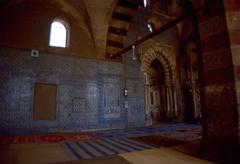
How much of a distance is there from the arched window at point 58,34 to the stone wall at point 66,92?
26.3 inches

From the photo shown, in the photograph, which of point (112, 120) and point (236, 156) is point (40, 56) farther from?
point (236, 156)

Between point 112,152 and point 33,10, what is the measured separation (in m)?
6.58

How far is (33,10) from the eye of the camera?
6758 mm

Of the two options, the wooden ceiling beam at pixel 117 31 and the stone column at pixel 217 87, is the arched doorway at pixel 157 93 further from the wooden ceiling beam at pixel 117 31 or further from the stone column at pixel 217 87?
the stone column at pixel 217 87

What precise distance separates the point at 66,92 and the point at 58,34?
2613 millimetres

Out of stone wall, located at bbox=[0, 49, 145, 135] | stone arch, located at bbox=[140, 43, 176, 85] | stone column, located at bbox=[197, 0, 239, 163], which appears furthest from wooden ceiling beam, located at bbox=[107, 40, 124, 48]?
stone column, located at bbox=[197, 0, 239, 163]

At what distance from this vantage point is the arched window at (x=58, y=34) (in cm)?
699

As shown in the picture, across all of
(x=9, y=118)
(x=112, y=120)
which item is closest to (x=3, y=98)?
(x=9, y=118)

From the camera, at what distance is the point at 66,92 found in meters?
6.75

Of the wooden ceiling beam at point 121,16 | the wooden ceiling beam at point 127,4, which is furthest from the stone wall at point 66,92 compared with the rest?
the wooden ceiling beam at point 127,4

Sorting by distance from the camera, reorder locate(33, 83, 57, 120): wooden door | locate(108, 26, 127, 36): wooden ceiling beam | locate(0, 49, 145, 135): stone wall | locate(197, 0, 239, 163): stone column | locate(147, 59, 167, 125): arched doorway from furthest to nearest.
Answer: locate(147, 59, 167, 125): arched doorway < locate(108, 26, 127, 36): wooden ceiling beam < locate(33, 83, 57, 120): wooden door < locate(0, 49, 145, 135): stone wall < locate(197, 0, 239, 163): stone column

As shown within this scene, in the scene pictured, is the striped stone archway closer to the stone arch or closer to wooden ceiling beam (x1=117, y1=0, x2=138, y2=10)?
the stone arch

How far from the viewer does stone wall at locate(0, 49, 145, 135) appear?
580 cm

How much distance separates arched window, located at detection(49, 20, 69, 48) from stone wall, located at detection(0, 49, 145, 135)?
2.19 feet
